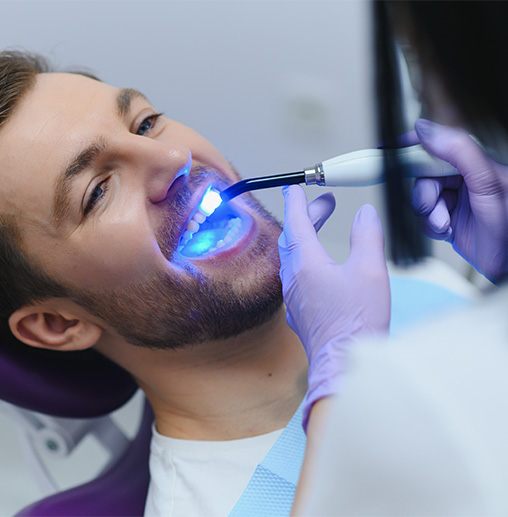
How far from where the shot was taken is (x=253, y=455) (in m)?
1.42

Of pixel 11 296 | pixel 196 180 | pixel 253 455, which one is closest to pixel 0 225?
pixel 11 296

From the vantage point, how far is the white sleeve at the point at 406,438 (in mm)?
713

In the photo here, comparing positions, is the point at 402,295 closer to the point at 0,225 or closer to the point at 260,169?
the point at 260,169

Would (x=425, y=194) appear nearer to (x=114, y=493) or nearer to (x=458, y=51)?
(x=458, y=51)

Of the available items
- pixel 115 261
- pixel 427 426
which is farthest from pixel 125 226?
pixel 427 426

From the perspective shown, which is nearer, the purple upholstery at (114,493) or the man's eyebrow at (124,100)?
the man's eyebrow at (124,100)

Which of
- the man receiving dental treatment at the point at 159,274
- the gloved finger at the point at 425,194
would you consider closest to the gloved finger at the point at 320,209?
the man receiving dental treatment at the point at 159,274

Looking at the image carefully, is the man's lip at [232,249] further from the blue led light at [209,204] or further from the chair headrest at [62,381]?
the chair headrest at [62,381]

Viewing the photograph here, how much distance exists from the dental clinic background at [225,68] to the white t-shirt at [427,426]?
1305mm

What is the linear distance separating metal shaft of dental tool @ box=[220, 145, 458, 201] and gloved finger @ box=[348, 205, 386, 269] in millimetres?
54

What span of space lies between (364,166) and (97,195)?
495 mm

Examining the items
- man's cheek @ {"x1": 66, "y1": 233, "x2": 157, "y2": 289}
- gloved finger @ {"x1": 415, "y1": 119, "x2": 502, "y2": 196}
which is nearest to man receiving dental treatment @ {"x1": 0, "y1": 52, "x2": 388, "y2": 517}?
man's cheek @ {"x1": 66, "y1": 233, "x2": 157, "y2": 289}

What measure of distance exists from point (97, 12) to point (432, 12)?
149 cm

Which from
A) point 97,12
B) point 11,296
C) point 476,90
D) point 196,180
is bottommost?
point 11,296
